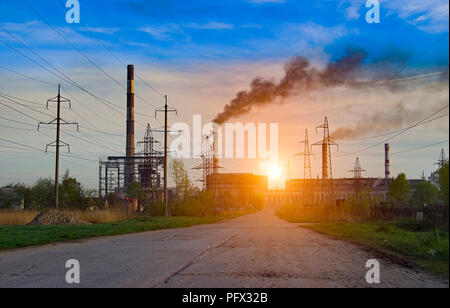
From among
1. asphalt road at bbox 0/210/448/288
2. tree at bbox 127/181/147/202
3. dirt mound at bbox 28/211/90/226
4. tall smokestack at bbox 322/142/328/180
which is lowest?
dirt mound at bbox 28/211/90/226

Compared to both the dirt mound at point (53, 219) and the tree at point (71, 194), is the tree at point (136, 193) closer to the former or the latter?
the tree at point (71, 194)

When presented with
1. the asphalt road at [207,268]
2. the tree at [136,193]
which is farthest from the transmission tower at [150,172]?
the asphalt road at [207,268]

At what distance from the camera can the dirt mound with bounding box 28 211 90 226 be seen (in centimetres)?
3747

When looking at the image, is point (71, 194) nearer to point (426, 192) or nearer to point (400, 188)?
point (426, 192)

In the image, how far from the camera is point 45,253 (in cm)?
1761

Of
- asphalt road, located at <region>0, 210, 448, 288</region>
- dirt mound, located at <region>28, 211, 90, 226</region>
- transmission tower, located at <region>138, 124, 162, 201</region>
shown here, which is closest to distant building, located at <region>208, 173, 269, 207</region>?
transmission tower, located at <region>138, 124, 162, 201</region>

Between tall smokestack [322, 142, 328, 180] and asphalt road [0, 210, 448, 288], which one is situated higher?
tall smokestack [322, 142, 328, 180]

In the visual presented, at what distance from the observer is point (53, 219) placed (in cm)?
3844

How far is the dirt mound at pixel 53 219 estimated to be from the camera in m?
37.5

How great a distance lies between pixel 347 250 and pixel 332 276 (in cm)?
688

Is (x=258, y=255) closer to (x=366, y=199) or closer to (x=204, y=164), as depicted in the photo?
(x=366, y=199)

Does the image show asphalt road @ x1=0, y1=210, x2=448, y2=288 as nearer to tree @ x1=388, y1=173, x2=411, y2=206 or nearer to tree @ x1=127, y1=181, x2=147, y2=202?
tree @ x1=127, y1=181, x2=147, y2=202

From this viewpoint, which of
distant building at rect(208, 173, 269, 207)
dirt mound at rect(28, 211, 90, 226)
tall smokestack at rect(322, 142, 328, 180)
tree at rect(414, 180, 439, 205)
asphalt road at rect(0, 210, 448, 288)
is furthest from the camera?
distant building at rect(208, 173, 269, 207)
